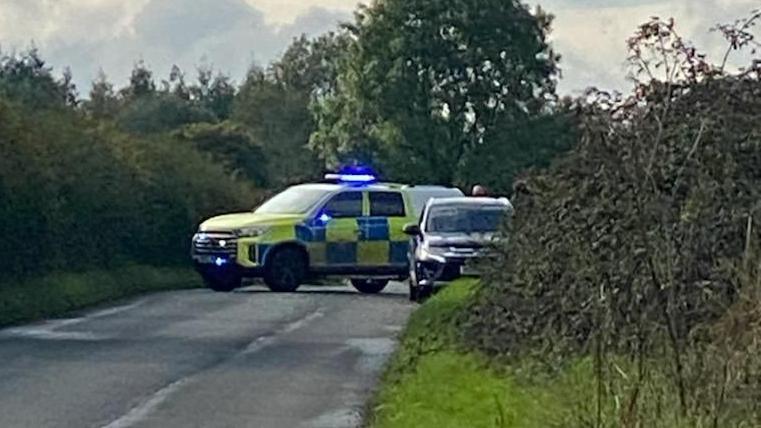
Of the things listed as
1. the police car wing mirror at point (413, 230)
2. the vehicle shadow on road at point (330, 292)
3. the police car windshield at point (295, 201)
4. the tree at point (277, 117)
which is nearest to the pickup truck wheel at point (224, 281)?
the vehicle shadow on road at point (330, 292)

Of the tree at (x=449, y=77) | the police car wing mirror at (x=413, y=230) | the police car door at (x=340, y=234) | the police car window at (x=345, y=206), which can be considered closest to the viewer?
the police car wing mirror at (x=413, y=230)

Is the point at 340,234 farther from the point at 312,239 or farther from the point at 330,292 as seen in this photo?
the point at 330,292

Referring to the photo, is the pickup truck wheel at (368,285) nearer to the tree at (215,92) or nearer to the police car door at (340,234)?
the police car door at (340,234)

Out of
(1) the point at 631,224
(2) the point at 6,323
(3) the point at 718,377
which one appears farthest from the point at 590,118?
(2) the point at 6,323

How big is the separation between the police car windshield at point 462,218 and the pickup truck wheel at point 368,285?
473cm

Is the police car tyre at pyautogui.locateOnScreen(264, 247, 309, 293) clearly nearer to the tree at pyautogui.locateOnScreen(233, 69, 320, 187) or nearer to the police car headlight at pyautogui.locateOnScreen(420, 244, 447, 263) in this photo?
the police car headlight at pyautogui.locateOnScreen(420, 244, 447, 263)

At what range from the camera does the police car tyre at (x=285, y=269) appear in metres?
31.5

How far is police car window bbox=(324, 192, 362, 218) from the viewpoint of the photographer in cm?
3225

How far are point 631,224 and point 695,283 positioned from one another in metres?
0.63

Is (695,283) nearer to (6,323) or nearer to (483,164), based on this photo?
(6,323)

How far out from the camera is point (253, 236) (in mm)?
31547

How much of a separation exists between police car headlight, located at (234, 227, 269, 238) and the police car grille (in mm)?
105

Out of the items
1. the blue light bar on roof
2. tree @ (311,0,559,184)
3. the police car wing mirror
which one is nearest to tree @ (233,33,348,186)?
tree @ (311,0,559,184)

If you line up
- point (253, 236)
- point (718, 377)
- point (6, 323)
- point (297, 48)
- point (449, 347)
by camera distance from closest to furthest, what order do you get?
point (718, 377), point (449, 347), point (6, 323), point (253, 236), point (297, 48)
